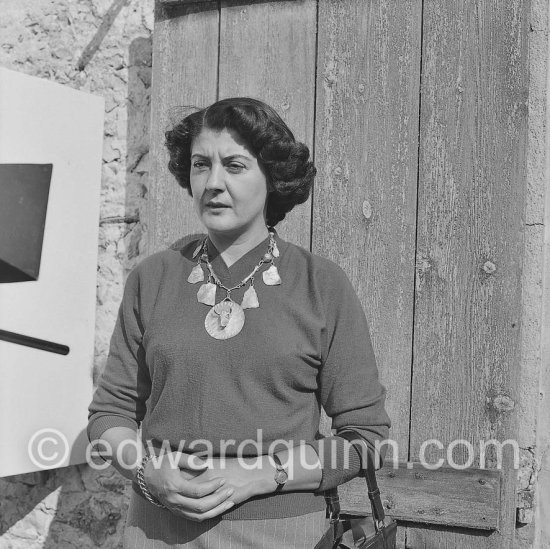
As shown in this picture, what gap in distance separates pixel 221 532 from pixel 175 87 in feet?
4.92

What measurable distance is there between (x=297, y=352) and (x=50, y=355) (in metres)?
1.21

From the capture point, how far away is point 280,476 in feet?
5.95

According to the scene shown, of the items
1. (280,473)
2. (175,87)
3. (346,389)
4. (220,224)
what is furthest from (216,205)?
(175,87)

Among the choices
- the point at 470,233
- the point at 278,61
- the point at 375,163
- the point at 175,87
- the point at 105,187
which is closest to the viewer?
the point at 470,233

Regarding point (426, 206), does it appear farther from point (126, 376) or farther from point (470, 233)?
point (126, 376)

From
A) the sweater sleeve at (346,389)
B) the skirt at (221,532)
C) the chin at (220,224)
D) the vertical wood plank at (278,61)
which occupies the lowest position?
the skirt at (221,532)

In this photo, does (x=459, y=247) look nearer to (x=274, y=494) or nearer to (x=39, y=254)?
(x=274, y=494)

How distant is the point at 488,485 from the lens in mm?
2355

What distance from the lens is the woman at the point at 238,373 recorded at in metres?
1.83

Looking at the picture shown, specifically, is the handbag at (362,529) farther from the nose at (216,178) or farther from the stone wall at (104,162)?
the stone wall at (104,162)

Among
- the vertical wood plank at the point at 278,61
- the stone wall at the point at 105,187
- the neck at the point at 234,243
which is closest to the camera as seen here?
the neck at the point at 234,243

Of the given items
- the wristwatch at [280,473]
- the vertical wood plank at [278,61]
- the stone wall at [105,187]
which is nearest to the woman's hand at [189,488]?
the wristwatch at [280,473]

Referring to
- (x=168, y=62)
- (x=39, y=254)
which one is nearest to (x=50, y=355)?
(x=39, y=254)

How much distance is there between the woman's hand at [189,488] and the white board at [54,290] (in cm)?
104
